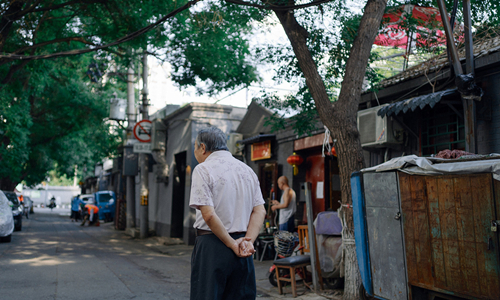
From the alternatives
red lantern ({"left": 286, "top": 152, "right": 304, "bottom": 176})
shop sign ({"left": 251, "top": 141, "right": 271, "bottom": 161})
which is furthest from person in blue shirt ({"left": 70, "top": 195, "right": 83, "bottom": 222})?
red lantern ({"left": 286, "top": 152, "right": 304, "bottom": 176})

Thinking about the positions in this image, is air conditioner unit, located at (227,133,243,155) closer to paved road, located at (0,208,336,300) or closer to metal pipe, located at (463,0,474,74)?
paved road, located at (0,208,336,300)

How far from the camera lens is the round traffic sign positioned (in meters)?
17.2

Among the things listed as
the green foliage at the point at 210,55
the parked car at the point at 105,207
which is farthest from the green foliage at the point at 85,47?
the parked car at the point at 105,207

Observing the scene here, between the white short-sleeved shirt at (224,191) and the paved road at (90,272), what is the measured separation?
4.28 meters

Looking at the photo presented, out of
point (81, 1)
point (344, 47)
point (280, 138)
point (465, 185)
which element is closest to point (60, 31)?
point (81, 1)

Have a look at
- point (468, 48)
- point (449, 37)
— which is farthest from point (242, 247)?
point (468, 48)

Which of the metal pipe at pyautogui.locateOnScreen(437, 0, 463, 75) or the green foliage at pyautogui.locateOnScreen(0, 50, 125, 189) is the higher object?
the green foliage at pyautogui.locateOnScreen(0, 50, 125, 189)

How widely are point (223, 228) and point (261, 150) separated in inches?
413

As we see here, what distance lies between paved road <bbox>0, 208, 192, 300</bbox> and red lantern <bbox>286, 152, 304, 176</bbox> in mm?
3697

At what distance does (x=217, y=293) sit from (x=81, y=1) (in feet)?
35.0

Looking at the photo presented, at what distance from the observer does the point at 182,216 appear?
16766 millimetres

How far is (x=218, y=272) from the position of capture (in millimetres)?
2924

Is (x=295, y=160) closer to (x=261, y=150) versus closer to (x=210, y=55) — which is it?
(x=261, y=150)

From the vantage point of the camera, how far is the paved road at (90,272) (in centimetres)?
681
